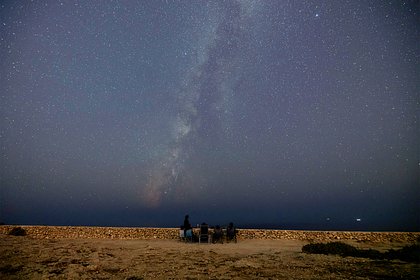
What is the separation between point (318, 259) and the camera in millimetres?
9898

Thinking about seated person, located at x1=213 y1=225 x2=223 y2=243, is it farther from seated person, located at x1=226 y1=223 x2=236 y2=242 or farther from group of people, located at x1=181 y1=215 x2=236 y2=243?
seated person, located at x1=226 y1=223 x2=236 y2=242

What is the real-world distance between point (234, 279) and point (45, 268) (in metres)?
5.97

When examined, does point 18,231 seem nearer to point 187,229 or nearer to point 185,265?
point 187,229

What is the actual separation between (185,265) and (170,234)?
8055 mm

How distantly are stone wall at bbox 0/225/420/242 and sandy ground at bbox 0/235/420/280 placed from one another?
→ 498 cm

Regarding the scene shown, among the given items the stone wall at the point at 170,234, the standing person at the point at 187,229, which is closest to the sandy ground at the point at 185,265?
the standing person at the point at 187,229

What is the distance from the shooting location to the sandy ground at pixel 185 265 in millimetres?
7703

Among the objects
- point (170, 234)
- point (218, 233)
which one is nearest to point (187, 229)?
point (218, 233)

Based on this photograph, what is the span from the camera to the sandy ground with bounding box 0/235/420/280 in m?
7.70

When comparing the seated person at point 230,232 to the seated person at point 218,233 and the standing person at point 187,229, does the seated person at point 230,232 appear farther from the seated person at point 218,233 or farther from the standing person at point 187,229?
the standing person at point 187,229

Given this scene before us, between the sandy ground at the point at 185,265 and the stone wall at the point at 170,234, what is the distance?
4976 millimetres

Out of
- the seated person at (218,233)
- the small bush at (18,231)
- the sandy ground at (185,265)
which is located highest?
the seated person at (218,233)

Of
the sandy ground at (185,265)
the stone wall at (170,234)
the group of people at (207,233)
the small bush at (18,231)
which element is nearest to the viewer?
the sandy ground at (185,265)

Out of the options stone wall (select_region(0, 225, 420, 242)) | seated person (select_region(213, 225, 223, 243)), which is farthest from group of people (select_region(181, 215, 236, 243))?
stone wall (select_region(0, 225, 420, 242))
